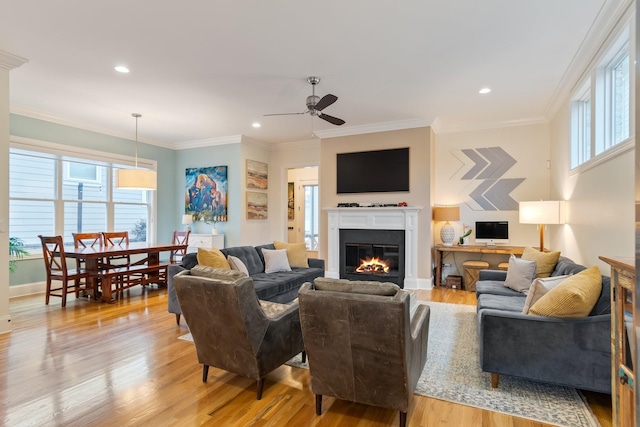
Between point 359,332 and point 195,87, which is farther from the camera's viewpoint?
point 195,87

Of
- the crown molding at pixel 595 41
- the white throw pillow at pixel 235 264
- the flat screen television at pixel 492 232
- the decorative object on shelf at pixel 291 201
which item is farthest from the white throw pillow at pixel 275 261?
the decorative object on shelf at pixel 291 201

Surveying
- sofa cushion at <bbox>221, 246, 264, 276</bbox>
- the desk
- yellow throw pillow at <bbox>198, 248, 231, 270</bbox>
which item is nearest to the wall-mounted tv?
the desk

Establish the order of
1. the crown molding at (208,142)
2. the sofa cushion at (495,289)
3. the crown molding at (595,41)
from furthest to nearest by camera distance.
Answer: the crown molding at (208,142), the sofa cushion at (495,289), the crown molding at (595,41)

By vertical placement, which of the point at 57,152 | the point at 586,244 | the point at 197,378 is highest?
the point at 57,152

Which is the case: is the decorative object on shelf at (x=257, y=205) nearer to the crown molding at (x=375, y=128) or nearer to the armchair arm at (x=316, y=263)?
the crown molding at (x=375, y=128)

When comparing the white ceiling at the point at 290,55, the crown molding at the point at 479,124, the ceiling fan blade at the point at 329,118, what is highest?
the white ceiling at the point at 290,55

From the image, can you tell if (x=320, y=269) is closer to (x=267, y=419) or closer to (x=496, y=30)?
(x=267, y=419)

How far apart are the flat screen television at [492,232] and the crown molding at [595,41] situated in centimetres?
212

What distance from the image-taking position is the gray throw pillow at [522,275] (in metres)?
3.57

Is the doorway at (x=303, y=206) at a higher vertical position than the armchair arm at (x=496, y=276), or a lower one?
higher

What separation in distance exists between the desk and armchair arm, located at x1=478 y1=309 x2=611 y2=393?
10.6 ft

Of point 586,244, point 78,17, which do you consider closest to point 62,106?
point 78,17

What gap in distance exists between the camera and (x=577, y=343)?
2.19 meters

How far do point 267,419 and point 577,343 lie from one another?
200 cm
